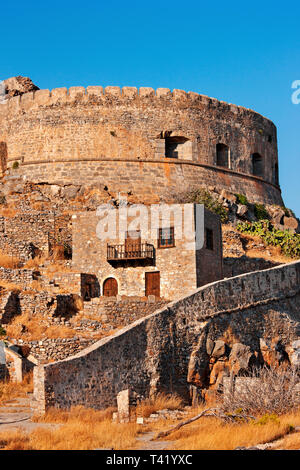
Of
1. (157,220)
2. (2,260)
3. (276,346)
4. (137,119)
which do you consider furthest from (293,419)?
(137,119)

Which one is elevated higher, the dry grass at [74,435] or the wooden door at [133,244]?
the wooden door at [133,244]

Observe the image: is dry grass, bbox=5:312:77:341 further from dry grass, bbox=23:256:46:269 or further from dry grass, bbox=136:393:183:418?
dry grass, bbox=23:256:46:269

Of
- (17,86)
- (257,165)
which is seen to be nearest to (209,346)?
(257,165)

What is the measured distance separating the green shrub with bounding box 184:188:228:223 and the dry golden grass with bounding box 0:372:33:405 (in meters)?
17.3

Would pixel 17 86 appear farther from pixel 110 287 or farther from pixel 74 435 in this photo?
pixel 74 435

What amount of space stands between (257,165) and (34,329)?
24.1m

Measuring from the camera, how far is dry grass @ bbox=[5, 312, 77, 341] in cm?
2089

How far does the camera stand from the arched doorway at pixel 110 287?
2467cm

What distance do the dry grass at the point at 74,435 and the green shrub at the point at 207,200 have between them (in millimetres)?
19891

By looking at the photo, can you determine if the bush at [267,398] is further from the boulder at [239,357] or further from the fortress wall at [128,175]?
the fortress wall at [128,175]

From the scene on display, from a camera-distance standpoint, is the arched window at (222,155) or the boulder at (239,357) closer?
the boulder at (239,357)

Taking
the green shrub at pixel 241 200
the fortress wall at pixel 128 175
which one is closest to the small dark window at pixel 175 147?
the fortress wall at pixel 128 175

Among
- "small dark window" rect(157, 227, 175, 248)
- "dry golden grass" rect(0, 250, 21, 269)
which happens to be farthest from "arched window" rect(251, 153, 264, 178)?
"dry golden grass" rect(0, 250, 21, 269)
